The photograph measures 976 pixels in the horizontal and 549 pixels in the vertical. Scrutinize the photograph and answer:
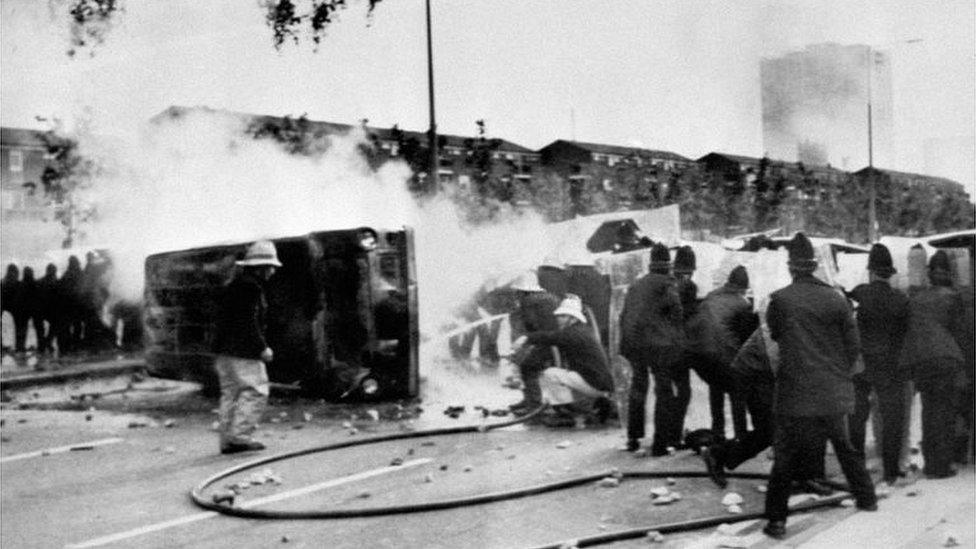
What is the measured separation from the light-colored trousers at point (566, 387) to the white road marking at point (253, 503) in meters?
1.59

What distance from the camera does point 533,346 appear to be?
9227 millimetres

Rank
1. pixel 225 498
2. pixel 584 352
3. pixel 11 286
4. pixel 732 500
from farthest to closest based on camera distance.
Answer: pixel 11 286 → pixel 584 352 → pixel 225 498 → pixel 732 500

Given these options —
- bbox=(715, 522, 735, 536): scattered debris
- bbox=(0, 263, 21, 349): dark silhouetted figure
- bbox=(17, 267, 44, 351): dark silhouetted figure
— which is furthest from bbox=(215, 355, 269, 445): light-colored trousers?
bbox=(0, 263, 21, 349): dark silhouetted figure

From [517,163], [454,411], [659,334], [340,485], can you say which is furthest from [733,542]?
[517,163]

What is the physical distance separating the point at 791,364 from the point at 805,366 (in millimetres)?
73

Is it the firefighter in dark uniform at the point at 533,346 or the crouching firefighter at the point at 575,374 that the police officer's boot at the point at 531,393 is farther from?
the crouching firefighter at the point at 575,374

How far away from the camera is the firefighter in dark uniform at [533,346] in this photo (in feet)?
29.7

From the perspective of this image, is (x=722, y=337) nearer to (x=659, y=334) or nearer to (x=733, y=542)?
(x=659, y=334)

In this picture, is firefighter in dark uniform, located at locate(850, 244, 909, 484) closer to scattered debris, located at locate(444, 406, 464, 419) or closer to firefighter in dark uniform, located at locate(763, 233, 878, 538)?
firefighter in dark uniform, located at locate(763, 233, 878, 538)

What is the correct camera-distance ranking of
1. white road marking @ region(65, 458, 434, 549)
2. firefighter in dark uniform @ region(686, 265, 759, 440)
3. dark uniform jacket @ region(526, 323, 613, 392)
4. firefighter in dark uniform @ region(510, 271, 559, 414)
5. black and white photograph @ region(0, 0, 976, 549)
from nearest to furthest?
black and white photograph @ region(0, 0, 976, 549) → white road marking @ region(65, 458, 434, 549) → firefighter in dark uniform @ region(686, 265, 759, 440) → dark uniform jacket @ region(526, 323, 613, 392) → firefighter in dark uniform @ region(510, 271, 559, 414)

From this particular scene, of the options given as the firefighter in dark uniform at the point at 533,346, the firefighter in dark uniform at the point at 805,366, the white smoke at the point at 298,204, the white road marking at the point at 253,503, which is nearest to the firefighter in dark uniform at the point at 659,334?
the firefighter in dark uniform at the point at 533,346

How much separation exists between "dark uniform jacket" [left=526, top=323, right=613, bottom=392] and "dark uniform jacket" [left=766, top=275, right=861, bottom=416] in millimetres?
3667

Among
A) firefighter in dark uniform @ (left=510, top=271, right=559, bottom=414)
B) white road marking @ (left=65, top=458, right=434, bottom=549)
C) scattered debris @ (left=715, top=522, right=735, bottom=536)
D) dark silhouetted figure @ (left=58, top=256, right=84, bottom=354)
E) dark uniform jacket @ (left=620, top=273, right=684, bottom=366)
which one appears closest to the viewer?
scattered debris @ (left=715, top=522, right=735, bottom=536)

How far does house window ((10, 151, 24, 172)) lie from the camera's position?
1231 centimetres
